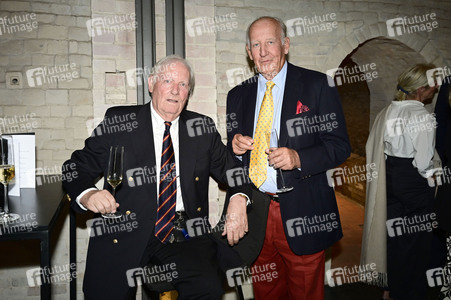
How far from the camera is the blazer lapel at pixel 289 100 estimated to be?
2.14m

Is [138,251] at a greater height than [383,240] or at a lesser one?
greater

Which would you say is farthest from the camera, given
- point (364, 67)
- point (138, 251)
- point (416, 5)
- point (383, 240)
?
point (364, 67)

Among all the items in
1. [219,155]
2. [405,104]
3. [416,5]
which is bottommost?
[219,155]

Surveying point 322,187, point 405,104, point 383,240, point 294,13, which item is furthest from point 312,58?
point 383,240

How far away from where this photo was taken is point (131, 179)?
2.01 metres

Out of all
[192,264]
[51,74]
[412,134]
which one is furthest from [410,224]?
[51,74]

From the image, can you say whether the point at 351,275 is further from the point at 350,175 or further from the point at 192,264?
the point at 350,175

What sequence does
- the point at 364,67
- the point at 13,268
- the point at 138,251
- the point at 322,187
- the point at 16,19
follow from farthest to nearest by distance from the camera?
the point at 364,67
the point at 13,268
the point at 16,19
the point at 322,187
the point at 138,251

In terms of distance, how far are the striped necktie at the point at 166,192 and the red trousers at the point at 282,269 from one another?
60 cm

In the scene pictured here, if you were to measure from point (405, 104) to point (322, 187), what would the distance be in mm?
1369

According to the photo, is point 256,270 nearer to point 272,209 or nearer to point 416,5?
point 272,209

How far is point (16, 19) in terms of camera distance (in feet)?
8.82

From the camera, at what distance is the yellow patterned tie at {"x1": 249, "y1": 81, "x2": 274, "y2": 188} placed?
218cm

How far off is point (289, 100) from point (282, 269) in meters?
1.09
